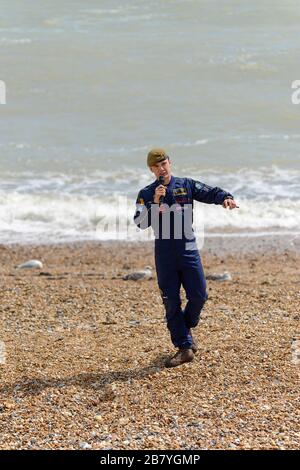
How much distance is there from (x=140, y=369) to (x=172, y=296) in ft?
2.04

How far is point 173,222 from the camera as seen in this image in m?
6.20

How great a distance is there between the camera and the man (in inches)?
242

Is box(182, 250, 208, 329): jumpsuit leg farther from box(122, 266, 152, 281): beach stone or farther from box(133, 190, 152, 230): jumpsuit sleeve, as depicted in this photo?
box(122, 266, 152, 281): beach stone

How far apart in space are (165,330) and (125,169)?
9.86 meters

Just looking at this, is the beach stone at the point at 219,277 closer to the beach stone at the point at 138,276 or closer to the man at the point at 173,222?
the beach stone at the point at 138,276

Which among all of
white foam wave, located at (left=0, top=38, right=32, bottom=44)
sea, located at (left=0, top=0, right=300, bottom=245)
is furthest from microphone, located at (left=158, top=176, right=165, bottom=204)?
white foam wave, located at (left=0, top=38, right=32, bottom=44)

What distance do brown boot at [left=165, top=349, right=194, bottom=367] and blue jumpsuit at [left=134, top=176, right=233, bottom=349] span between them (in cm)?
33

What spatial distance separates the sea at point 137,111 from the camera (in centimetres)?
1429

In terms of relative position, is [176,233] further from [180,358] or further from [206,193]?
[180,358]

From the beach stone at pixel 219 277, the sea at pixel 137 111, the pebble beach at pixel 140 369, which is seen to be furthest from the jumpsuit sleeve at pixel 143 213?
the sea at pixel 137 111

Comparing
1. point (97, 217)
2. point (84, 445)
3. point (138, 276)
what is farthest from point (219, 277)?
point (84, 445)

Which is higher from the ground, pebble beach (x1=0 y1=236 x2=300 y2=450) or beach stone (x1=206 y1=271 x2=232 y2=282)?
beach stone (x1=206 y1=271 x2=232 y2=282)

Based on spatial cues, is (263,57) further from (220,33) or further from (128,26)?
(128,26)
